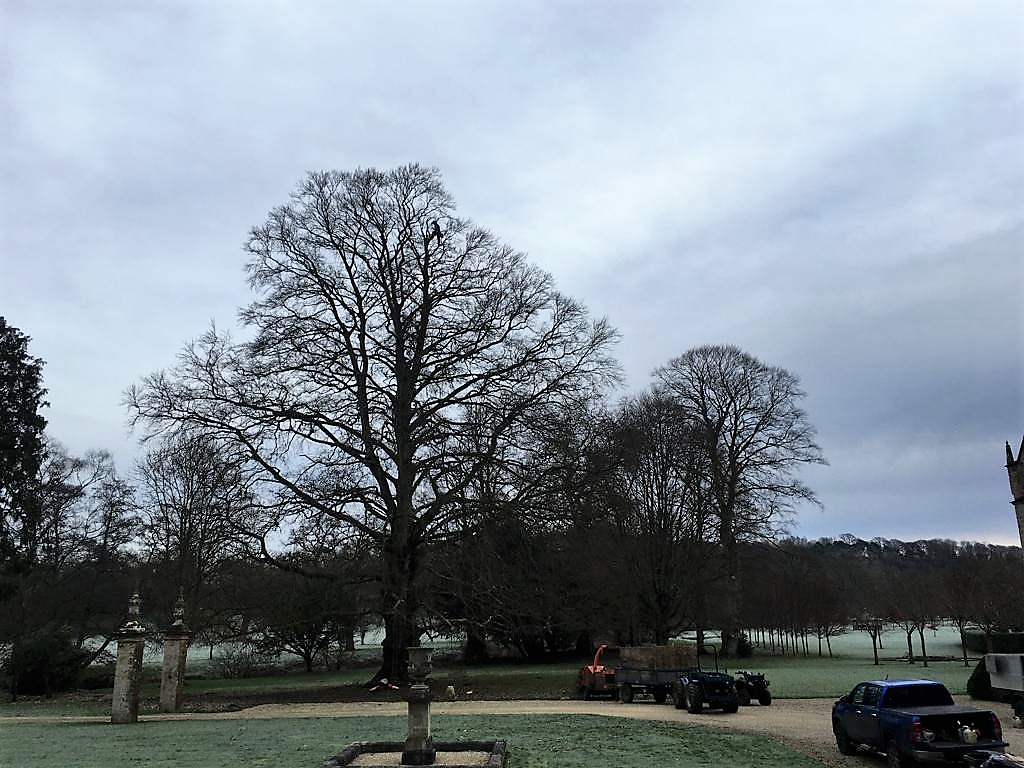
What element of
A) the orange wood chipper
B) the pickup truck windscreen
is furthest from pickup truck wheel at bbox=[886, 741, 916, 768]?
the orange wood chipper

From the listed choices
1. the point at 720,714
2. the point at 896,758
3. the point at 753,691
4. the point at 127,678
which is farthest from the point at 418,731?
the point at 753,691

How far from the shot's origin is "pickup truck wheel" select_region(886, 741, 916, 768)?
38.2 feet

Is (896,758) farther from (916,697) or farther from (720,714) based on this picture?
(720,714)

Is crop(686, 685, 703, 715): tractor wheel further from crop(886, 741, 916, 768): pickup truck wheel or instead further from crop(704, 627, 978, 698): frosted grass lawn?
crop(886, 741, 916, 768): pickup truck wheel

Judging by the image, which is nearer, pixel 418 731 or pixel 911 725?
pixel 911 725

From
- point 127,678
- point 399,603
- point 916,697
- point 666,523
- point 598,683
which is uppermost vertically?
point 666,523

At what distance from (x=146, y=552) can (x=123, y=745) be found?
26675 millimetres

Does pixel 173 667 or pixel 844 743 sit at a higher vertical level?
pixel 173 667

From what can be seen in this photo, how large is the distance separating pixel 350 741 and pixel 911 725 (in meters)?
9.76

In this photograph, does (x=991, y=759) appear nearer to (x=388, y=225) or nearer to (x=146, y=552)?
(x=388, y=225)

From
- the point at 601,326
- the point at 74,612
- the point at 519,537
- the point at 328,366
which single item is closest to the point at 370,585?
the point at 519,537

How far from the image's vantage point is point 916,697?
1305 centimetres

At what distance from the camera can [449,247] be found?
28.8 meters

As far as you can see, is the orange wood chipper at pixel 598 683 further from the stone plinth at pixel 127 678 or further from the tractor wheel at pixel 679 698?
the stone plinth at pixel 127 678
